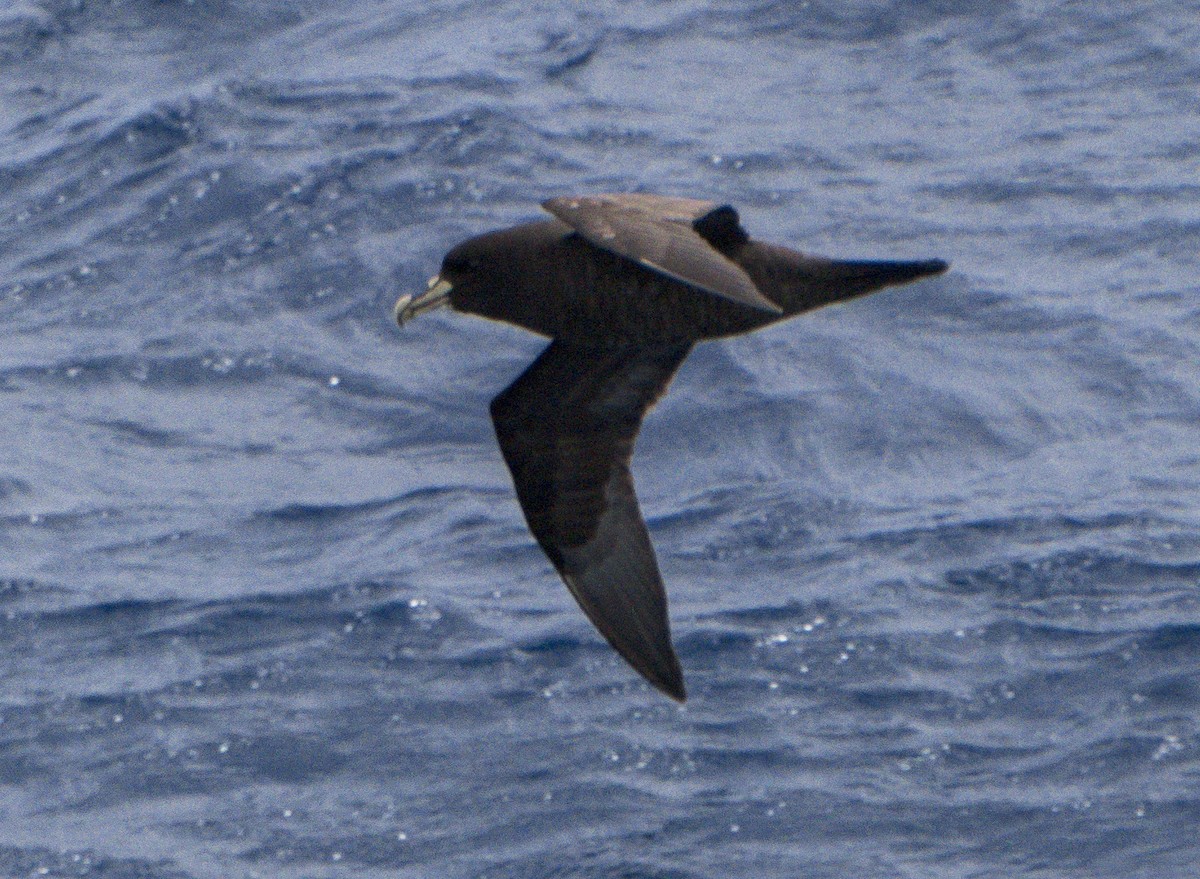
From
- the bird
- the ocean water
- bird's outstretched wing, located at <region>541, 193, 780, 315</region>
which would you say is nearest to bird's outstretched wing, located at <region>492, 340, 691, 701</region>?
the bird

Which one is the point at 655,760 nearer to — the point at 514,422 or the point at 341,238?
the point at 514,422

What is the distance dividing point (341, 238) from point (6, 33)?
20.7ft

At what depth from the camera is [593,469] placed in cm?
887

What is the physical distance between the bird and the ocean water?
64.7 inches

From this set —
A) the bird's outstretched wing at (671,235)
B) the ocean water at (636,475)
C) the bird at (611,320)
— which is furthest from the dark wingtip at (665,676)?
the bird's outstretched wing at (671,235)

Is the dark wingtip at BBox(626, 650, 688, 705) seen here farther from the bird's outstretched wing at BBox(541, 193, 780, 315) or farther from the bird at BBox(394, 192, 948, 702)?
the bird's outstretched wing at BBox(541, 193, 780, 315)

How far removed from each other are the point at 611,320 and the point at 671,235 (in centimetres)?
83

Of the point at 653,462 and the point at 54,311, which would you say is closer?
the point at 653,462

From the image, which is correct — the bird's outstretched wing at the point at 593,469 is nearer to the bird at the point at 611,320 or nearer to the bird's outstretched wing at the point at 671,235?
the bird at the point at 611,320

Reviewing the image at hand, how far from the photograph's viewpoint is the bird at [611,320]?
7.48 meters

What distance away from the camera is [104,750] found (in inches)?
424

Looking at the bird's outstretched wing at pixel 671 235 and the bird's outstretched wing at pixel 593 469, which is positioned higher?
the bird's outstretched wing at pixel 671 235

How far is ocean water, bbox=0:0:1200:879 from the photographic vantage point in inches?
401

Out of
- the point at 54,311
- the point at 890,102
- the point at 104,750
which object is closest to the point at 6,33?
the point at 54,311
